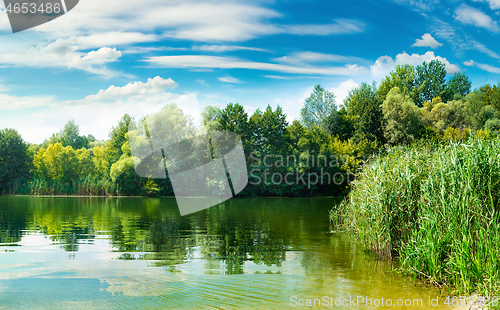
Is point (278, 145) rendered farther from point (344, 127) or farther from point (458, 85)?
point (458, 85)

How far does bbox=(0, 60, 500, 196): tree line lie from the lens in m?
54.9

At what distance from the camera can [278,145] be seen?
187 feet

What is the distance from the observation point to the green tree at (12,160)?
5994 centimetres

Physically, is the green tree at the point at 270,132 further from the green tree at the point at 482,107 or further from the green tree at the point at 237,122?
the green tree at the point at 482,107

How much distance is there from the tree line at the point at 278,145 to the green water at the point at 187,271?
122ft

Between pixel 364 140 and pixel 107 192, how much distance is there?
41.0 m

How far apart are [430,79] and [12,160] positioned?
86321mm

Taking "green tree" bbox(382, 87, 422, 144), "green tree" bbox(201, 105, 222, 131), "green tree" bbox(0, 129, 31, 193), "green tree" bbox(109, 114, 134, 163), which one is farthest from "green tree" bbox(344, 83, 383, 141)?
"green tree" bbox(0, 129, 31, 193)

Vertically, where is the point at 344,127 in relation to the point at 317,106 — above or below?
below

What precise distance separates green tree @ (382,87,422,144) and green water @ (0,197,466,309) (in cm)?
4424

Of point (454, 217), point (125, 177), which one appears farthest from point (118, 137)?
point (454, 217)

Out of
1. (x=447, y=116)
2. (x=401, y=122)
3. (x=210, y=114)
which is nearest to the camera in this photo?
(x=210, y=114)

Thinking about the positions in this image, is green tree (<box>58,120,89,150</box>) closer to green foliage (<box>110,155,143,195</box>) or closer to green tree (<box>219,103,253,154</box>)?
green foliage (<box>110,155,143,195</box>)

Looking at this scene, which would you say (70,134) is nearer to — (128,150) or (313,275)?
(128,150)
